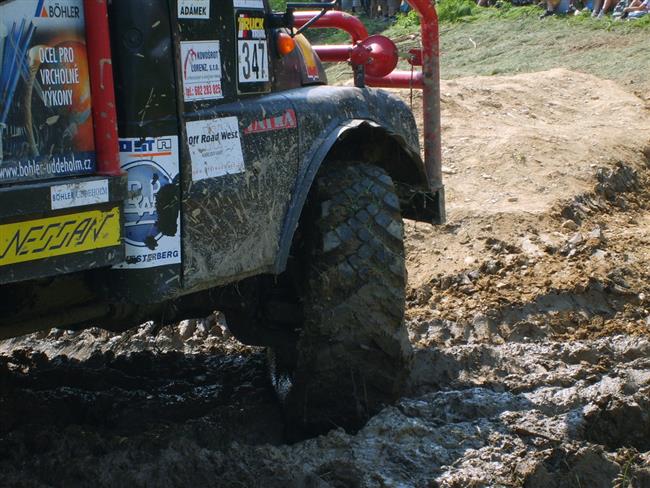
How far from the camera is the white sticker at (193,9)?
3.73 meters

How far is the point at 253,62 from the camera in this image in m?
4.14

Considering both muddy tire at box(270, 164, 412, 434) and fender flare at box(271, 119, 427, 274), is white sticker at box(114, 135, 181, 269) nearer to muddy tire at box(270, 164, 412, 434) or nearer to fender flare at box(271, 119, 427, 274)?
fender flare at box(271, 119, 427, 274)

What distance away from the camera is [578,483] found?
4172 mm

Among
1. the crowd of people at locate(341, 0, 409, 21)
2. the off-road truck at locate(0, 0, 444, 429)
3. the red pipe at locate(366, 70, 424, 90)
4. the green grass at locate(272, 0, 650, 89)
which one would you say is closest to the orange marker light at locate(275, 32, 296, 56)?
the off-road truck at locate(0, 0, 444, 429)

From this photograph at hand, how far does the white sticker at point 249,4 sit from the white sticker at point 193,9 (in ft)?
0.59

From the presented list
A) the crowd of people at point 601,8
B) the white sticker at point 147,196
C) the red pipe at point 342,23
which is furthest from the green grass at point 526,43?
the white sticker at point 147,196

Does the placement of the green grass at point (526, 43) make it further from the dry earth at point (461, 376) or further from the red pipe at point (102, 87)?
the red pipe at point (102, 87)

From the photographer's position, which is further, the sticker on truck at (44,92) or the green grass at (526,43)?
the green grass at (526,43)

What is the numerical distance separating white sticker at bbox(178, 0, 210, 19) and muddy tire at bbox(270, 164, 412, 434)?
3.15 ft

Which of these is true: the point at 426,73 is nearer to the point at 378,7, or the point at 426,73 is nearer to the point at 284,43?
the point at 284,43

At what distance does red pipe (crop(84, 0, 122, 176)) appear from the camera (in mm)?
3408

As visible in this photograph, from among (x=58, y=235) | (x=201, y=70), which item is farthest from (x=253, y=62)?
(x=58, y=235)

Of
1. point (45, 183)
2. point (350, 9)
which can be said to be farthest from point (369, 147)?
point (350, 9)

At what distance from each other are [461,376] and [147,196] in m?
2.27
